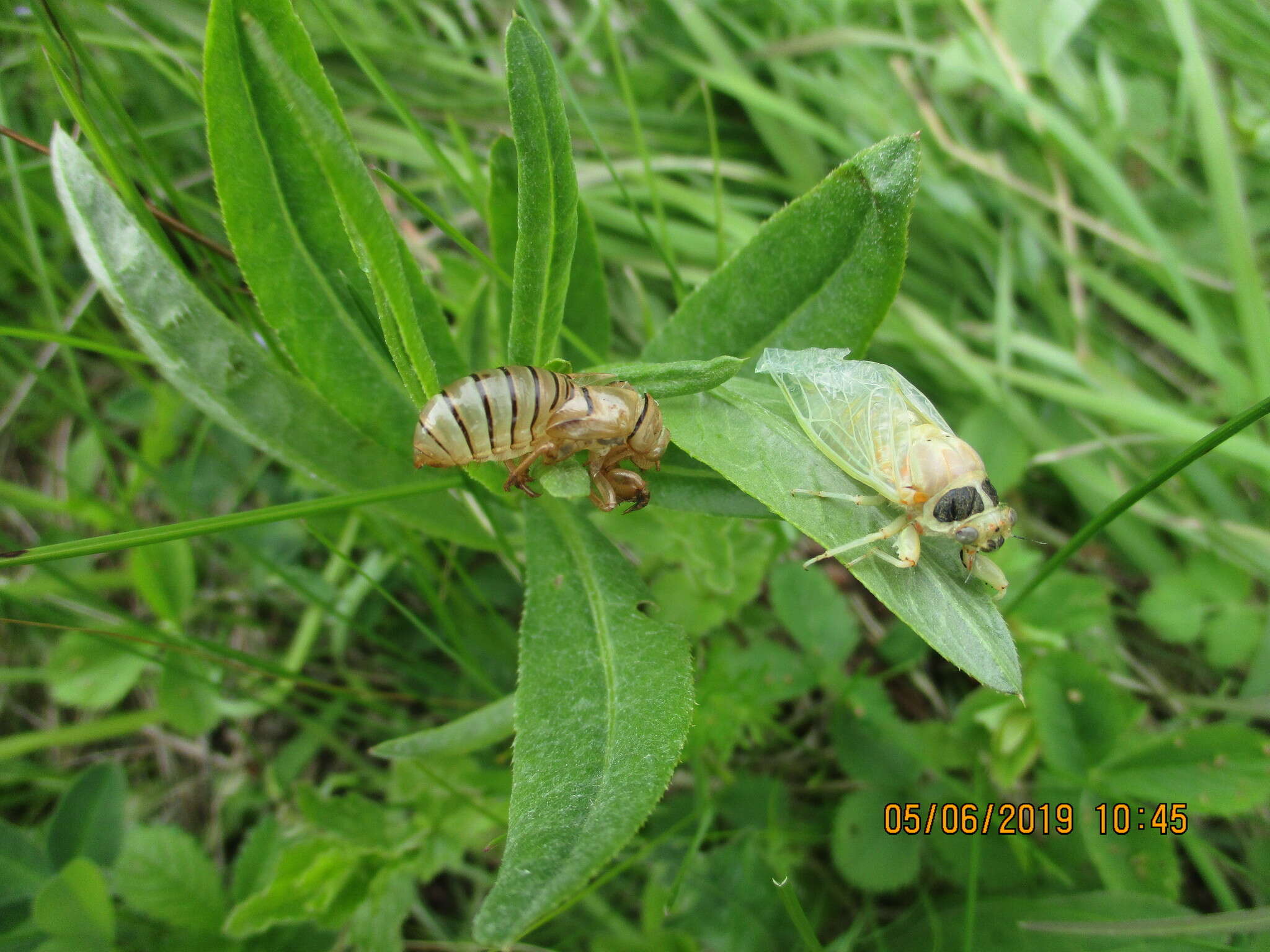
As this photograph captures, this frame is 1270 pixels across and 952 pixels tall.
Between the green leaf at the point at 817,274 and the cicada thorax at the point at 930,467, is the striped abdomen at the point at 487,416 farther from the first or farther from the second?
the cicada thorax at the point at 930,467

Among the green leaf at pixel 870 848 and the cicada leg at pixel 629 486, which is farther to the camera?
the green leaf at pixel 870 848

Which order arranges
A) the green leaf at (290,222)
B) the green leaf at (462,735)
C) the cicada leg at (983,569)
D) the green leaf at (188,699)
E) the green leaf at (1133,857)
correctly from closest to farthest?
the green leaf at (290,222) < the cicada leg at (983,569) < the green leaf at (462,735) < the green leaf at (1133,857) < the green leaf at (188,699)

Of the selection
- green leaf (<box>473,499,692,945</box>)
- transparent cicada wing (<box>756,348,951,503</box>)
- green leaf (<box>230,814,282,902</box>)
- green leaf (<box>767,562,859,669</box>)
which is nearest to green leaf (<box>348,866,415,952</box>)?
green leaf (<box>230,814,282,902</box>)

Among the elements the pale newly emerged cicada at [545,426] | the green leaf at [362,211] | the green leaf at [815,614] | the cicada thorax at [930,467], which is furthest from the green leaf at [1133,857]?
the green leaf at [362,211]

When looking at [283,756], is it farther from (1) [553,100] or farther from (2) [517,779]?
(1) [553,100]
